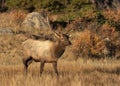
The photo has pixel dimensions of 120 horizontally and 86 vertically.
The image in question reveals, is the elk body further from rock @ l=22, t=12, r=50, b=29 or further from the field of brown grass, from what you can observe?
rock @ l=22, t=12, r=50, b=29

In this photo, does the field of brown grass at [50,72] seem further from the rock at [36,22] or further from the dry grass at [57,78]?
the rock at [36,22]

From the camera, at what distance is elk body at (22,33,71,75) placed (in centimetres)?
1237

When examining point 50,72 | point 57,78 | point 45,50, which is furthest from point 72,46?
point 57,78

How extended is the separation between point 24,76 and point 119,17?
14.1 metres

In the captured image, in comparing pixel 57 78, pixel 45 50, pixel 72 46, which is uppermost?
pixel 45 50

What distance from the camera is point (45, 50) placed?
12766 millimetres

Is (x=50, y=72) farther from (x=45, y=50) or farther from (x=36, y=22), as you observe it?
(x=36, y=22)

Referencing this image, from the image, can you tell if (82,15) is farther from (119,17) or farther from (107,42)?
(107,42)

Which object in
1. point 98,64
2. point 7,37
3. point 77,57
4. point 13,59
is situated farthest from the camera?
point 7,37

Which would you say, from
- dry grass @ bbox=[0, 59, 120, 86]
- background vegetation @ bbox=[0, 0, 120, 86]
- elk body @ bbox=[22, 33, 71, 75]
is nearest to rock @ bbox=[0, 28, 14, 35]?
background vegetation @ bbox=[0, 0, 120, 86]

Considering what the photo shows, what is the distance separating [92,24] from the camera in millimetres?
23641

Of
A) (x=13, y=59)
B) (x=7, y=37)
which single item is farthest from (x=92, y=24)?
(x=13, y=59)

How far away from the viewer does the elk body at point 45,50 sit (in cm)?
1237

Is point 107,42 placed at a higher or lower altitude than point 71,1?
lower
